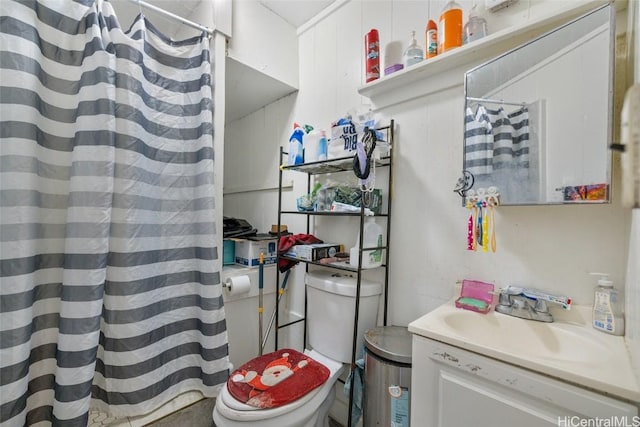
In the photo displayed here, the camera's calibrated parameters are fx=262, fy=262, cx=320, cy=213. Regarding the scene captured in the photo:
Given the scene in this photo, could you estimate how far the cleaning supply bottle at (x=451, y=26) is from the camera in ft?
3.35

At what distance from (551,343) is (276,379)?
97cm

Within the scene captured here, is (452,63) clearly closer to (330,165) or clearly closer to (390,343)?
(330,165)

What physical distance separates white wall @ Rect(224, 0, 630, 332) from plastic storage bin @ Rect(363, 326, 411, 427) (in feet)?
0.80

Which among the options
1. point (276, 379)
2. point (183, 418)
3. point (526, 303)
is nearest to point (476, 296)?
point (526, 303)

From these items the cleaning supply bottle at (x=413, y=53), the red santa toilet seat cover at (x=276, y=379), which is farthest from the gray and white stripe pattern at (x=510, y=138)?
the red santa toilet seat cover at (x=276, y=379)

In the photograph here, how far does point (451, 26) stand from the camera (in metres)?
1.03

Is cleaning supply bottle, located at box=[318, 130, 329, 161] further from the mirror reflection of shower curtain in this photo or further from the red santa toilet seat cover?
the red santa toilet seat cover

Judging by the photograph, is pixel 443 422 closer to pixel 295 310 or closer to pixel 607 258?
pixel 607 258

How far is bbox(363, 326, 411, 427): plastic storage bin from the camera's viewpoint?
35.9 inches

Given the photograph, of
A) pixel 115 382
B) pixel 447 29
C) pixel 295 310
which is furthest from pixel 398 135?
pixel 115 382

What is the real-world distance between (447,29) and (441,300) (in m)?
1.10

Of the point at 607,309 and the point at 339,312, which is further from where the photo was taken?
the point at 339,312

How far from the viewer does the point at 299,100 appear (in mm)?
1768

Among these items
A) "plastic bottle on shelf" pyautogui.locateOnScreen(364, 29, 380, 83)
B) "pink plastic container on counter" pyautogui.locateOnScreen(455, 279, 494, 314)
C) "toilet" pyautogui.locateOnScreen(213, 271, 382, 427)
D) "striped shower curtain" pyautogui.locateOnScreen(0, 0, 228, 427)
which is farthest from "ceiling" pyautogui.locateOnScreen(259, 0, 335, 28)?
"pink plastic container on counter" pyautogui.locateOnScreen(455, 279, 494, 314)
